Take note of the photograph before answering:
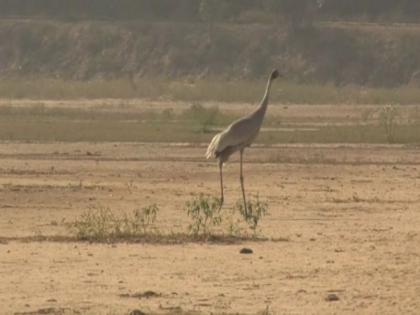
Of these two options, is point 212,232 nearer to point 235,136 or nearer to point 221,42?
point 235,136

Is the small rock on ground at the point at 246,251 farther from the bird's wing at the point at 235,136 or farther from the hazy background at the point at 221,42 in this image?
the hazy background at the point at 221,42

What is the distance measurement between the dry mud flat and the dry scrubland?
19 millimetres

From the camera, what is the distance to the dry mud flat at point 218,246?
13500 millimetres

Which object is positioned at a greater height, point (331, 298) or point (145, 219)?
point (145, 219)

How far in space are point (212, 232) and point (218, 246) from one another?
108 cm

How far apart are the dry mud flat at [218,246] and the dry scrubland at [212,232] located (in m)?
0.02

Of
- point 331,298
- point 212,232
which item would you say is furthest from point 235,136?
point 331,298

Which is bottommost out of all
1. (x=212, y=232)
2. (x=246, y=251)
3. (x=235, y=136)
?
(x=246, y=251)

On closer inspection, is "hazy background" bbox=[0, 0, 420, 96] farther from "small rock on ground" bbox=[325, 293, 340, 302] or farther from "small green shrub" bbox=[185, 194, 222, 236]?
"small rock on ground" bbox=[325, 293, 340, 302]

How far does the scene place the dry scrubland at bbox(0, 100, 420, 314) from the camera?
1366 cm

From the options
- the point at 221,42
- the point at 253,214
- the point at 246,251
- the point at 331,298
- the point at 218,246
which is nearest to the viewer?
the point at 331,298

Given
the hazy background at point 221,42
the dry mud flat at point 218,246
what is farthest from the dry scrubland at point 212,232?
the hazy background at point 221,42

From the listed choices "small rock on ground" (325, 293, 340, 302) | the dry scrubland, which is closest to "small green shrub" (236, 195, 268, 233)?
the dry scrubland

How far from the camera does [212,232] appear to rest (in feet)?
59.2
